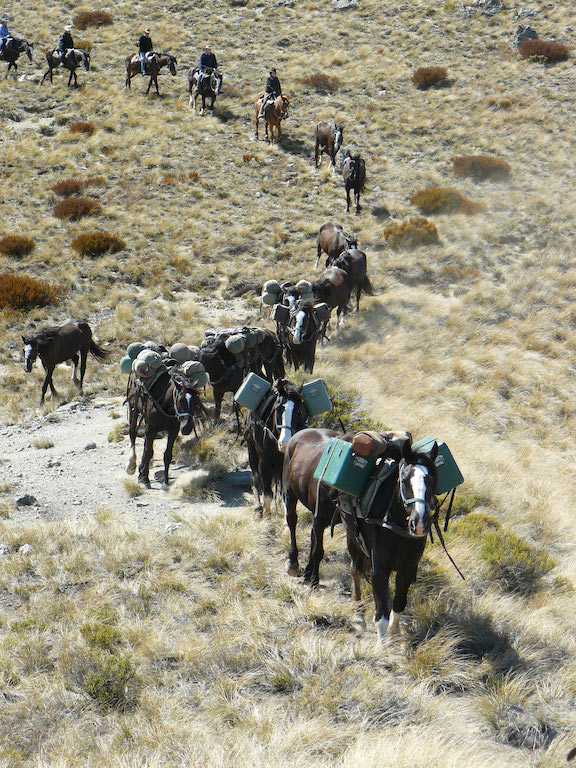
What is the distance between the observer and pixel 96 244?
20.3 metres

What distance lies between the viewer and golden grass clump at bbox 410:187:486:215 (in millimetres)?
21531

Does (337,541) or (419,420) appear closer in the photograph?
(337,541)

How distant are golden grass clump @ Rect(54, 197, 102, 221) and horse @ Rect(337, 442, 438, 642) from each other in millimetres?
19059

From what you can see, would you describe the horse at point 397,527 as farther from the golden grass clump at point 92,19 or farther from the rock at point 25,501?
the golden grass clump at point 92,19

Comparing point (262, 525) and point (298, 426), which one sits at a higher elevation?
point (298, 426)

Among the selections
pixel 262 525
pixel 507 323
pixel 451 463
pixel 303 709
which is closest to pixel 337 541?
pixel 262 525

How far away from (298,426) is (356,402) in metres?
4.84

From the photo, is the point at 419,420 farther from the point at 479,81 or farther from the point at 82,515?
the point at 479,81

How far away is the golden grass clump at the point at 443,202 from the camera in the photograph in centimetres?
2153

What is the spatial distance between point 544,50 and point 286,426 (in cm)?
2973

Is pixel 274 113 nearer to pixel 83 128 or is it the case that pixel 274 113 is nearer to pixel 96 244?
pixel 83 128

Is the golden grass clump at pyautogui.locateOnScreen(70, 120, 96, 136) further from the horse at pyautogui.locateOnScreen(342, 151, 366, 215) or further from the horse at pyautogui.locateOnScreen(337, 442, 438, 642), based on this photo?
the horse at pyautogui.locateOnScreen(337, 442, 438, 642)

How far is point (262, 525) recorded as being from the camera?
8.13 m

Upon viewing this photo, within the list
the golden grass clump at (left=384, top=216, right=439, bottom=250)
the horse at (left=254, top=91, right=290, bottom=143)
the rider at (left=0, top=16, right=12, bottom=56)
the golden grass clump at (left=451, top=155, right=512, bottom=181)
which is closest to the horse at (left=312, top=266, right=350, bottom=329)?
the golden grass clump at (left=384, top=216, right=439, bottom=250)
